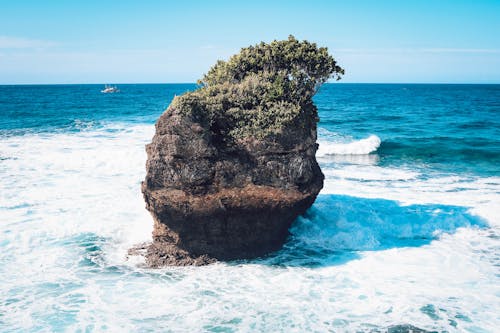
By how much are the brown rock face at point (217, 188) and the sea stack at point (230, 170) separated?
24mm

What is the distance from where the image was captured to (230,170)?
10.7 metres

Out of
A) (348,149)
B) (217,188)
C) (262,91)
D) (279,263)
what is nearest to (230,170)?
(217,188)

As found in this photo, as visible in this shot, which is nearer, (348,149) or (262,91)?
(262,91)

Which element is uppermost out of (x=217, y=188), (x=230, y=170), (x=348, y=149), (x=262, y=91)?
(x=262, y=91)

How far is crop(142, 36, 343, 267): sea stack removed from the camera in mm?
10477

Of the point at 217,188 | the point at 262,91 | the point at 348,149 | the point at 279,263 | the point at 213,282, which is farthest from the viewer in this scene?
the point at 348,149

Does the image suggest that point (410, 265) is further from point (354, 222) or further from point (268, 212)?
point (268, 212)

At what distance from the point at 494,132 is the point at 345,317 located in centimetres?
3427

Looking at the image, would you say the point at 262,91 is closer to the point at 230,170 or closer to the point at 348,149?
the point at 230,170

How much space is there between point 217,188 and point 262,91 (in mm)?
2862

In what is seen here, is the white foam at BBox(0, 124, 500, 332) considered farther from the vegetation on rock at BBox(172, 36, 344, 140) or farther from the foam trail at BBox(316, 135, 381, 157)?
the foam trail at BBox(316, 135, 381, 157)

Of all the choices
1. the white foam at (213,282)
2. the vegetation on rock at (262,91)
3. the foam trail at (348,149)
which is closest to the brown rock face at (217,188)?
the vegetation on rock at (262,91)

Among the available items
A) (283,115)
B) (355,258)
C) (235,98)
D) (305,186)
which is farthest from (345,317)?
(235,98)

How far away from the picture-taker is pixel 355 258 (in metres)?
11.3
